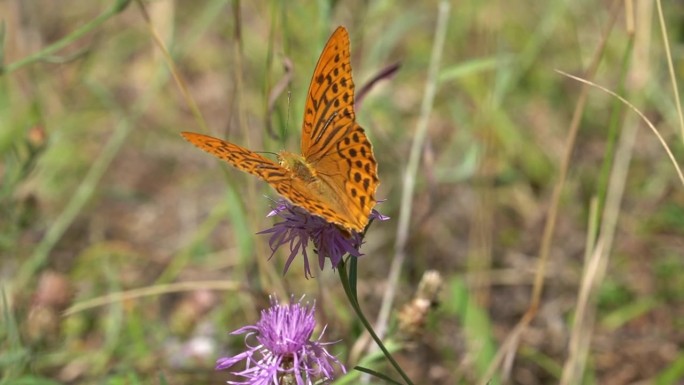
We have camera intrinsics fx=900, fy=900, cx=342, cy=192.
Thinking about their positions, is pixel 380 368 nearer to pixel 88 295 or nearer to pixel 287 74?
pixel 287 74

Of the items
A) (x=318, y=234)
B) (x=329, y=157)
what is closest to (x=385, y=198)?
(x=329, y=157)

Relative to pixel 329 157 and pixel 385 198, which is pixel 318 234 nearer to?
pixel 329 157

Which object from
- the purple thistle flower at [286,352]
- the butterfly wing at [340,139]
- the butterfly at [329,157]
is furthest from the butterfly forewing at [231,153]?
the purple thistle flower at [286,352]

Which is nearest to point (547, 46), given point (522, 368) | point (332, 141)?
point (522, 368)

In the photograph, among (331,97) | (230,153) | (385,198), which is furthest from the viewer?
(385,198)

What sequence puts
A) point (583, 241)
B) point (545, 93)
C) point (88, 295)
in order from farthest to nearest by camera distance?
1. point (545, 93)
2. point (583, 241)
3. point (88, 295)

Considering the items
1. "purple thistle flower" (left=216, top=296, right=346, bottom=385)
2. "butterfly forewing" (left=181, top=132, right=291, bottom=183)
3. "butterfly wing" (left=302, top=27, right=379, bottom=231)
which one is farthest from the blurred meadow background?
"butterfly forewing" (left=181, top=132, right=291, bottom=183)

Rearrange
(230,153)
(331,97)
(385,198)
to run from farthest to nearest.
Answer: (385,198) < (331,97) < (230,153)
